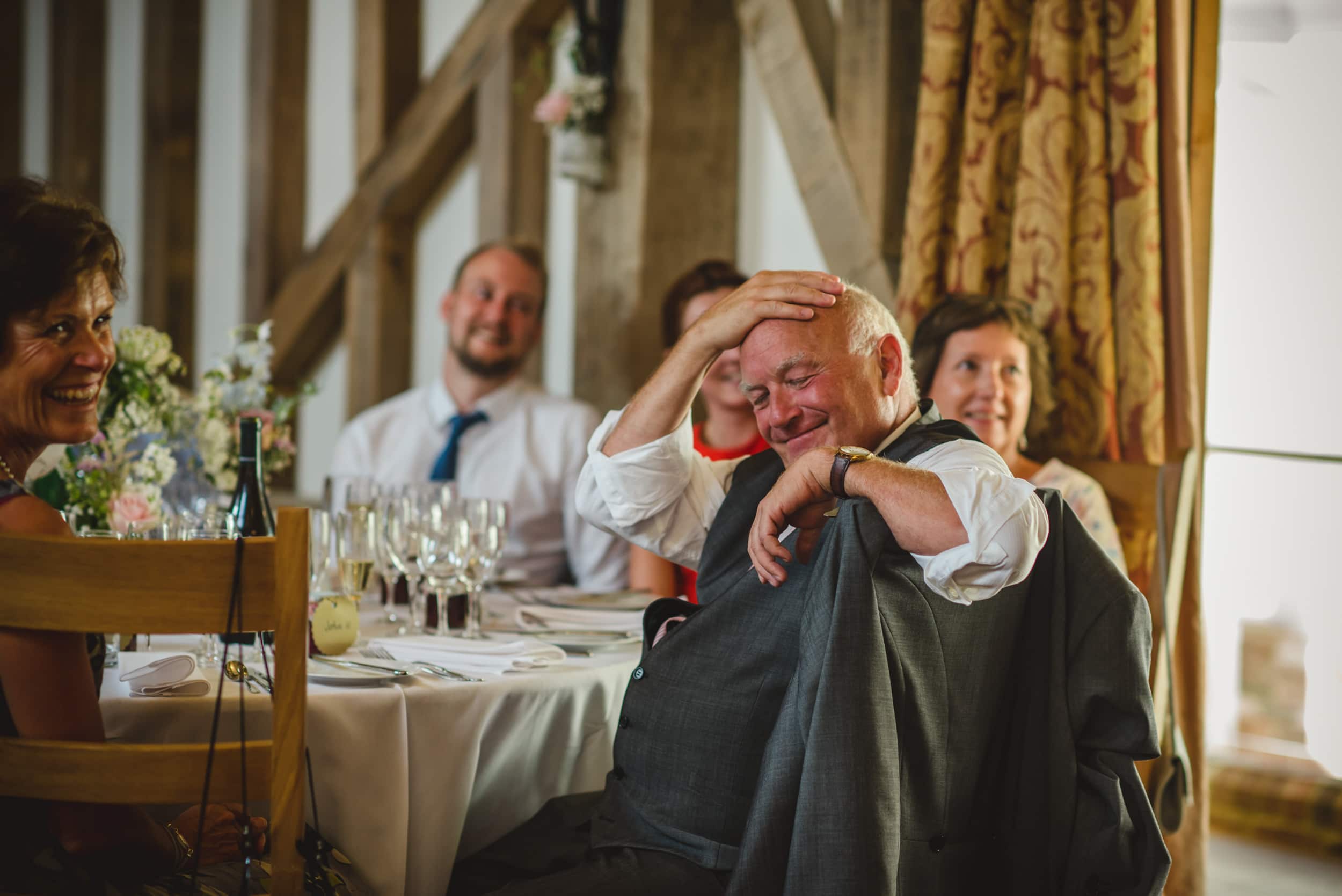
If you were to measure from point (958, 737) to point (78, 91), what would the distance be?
6.42 metres

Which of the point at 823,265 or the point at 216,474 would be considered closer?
the point at 216,474

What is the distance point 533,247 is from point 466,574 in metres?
1.63

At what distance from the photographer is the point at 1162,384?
7.52 ft

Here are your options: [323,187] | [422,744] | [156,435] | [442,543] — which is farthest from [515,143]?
[422,744]

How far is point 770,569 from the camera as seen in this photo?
1.39 metres

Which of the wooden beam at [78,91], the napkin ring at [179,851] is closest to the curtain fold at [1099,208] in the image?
the napkin ring at [179,851]

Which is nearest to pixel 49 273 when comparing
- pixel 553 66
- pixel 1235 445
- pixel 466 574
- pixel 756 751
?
pixel 466 574

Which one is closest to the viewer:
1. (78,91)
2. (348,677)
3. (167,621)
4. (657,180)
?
(167,621)

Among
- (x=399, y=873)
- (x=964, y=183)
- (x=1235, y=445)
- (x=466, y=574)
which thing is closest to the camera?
(x=399, y=873)

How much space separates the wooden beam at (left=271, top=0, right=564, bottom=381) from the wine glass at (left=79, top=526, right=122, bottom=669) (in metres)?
2.33

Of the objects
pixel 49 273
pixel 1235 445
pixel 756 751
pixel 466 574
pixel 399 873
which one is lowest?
pixel 399 873

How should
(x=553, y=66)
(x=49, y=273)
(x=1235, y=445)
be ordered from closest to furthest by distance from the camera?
1. (x=49, y=273)
2. (x=1235, y=445)
3. (x=553, y=66)

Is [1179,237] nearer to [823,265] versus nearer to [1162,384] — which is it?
[1162,384]

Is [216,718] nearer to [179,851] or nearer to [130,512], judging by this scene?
[179,851]
